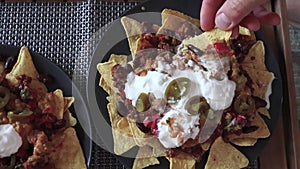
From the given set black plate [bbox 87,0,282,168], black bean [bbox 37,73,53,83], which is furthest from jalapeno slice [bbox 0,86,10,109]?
black plate [bbox 87,0,282,168]

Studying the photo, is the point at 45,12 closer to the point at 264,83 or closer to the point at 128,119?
the point at 128,119

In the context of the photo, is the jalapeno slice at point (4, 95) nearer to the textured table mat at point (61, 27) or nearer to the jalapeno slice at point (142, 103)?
the textured table mat at point (61, 27)

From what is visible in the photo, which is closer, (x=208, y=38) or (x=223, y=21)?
(x=223, y=21)

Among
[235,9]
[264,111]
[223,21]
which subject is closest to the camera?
[235,9]

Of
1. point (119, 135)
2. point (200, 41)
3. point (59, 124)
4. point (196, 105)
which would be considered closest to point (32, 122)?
point (59, 124)

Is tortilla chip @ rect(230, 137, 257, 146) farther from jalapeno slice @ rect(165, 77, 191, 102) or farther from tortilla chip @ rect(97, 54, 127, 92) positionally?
tortilla chip @ rect(97, 54, 127, 92)

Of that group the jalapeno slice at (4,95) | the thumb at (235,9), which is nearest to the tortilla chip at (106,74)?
the jalapeno slice at (4,95)

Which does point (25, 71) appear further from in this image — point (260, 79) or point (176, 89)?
point (260, 79)
